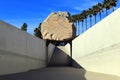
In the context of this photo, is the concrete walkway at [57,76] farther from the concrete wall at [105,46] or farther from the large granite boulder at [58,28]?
the large granite boulder at [58,28]

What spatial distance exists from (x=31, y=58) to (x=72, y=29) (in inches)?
749

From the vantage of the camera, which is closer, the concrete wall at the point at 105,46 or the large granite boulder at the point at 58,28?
the concrete wall at the point at 105,46

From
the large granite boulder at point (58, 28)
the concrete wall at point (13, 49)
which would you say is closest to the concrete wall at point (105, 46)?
the concrete wall at point (13, 49)

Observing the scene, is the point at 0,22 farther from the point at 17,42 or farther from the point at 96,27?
the point at 96,27

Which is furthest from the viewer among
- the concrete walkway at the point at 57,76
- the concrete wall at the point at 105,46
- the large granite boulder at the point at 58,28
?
the large granite boulder at the point at 58,28

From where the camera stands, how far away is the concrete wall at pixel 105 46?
2243cm

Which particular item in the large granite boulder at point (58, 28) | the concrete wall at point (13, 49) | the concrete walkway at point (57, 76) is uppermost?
the large granite boulder at point (58, 28)

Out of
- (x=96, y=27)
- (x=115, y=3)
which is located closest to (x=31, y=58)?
(x=96, y=27)

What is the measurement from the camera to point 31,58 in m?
36.1

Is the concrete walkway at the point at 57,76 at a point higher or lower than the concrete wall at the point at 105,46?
lower

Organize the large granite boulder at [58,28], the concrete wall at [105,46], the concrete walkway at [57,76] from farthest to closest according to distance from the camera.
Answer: the large granite boulder at [58,28]
the concrete wall at [105,46]
the concrete walkway at [57,76]

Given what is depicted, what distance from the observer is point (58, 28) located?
54875 millimetres

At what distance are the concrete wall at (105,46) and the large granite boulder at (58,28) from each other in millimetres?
18206

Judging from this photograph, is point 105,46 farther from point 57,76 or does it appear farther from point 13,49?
point 13,49
